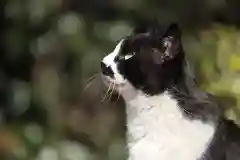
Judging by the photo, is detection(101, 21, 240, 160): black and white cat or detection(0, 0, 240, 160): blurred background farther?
detection(0, 0, 240, 160): blurred background

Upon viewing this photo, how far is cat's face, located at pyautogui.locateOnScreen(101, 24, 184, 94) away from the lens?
3.38ft

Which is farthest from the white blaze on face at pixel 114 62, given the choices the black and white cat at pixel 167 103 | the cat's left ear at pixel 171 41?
the cat's left ear at pixel 171 41

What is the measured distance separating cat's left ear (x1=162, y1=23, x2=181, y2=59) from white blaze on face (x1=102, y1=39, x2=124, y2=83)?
11cm

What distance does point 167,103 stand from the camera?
1047 mm

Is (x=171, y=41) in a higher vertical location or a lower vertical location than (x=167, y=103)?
higher

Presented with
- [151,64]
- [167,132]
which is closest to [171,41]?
[151,64]

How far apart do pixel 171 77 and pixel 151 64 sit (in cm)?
5

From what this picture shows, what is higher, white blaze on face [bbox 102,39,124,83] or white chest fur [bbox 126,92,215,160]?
white blaze on face [bbox 102,39,124,83]

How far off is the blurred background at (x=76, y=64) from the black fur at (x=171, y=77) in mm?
85

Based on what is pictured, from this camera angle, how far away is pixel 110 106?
45.0 inches

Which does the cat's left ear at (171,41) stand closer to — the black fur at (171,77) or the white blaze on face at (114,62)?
the black fur at (171,77)

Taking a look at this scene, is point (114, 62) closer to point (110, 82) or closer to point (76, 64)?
point (110, 82)

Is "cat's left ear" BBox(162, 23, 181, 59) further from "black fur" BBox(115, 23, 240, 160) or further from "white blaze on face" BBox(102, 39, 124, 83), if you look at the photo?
"white blaze on face" BBox(102, 39, 124, 83)

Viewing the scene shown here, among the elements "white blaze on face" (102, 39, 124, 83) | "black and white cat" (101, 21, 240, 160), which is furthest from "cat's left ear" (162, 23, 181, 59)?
"white blaze on face" (102, 39, 124, 83)
